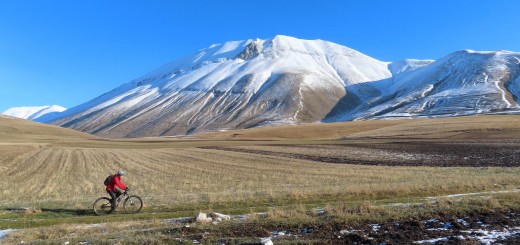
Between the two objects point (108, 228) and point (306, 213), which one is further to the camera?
point (306, 213)

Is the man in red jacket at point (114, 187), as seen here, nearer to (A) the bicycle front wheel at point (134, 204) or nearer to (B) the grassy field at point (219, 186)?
(A) the bicycle front wheel at point (134, 204)

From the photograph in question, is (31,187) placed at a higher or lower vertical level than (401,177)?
higher

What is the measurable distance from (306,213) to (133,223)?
23.2 ft

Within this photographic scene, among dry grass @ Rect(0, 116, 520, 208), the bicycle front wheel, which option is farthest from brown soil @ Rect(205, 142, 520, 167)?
the bicycle front wheel

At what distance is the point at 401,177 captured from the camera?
3547 centimetres

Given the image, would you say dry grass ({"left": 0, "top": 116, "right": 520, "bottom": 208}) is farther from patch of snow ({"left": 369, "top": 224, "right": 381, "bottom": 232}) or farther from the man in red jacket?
patch of snow ({"left": 369, "top": 224, "right": 381, "bottom": 232})

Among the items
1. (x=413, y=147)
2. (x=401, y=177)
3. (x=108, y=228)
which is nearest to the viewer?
(x=108, y=228)

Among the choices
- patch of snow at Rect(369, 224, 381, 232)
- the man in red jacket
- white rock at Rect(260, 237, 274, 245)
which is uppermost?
the man in red jacket

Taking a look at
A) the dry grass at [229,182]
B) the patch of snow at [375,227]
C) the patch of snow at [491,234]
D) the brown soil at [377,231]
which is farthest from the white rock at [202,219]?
the patch of snow at [491,234]

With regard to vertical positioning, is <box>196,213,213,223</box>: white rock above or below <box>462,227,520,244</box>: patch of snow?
above

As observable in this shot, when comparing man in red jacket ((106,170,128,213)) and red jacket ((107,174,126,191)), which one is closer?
man in red jacket ((106,170,128,213))

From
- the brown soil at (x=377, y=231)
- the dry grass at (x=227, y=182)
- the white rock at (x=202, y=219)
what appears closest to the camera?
the brown soil at (x=377, y=231)

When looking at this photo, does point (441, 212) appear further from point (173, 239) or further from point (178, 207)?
point (178, 207)

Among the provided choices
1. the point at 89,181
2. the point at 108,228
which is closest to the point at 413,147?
the point at 89,181
